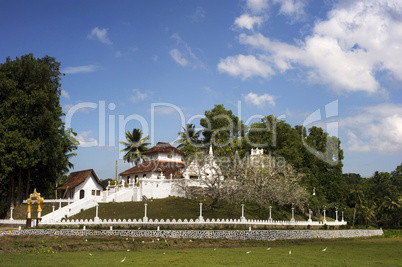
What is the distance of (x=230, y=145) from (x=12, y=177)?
36.1 m

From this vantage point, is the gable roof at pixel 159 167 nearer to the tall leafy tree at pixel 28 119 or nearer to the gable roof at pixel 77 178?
the gable roof at pixel 77 178

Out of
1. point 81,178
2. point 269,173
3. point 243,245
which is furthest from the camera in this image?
point 81,178

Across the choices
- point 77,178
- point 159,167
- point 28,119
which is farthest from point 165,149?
point 28,119

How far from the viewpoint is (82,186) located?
193 feet

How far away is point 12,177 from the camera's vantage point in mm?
46688

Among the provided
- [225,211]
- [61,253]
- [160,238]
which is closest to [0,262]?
[61,253]

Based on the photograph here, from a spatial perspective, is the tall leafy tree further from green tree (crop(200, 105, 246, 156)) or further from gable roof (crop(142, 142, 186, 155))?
green tree (crop(200, 105, 246, 156))

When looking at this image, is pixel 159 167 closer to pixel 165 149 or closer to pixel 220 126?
pixel 165 149

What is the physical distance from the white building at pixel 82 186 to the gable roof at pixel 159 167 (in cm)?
660

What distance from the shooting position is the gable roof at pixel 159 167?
61.6m

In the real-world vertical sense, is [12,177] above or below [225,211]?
above

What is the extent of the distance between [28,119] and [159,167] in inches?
891

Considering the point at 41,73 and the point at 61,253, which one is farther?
the point at 41,73

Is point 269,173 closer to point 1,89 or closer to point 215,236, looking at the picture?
point 215,236
